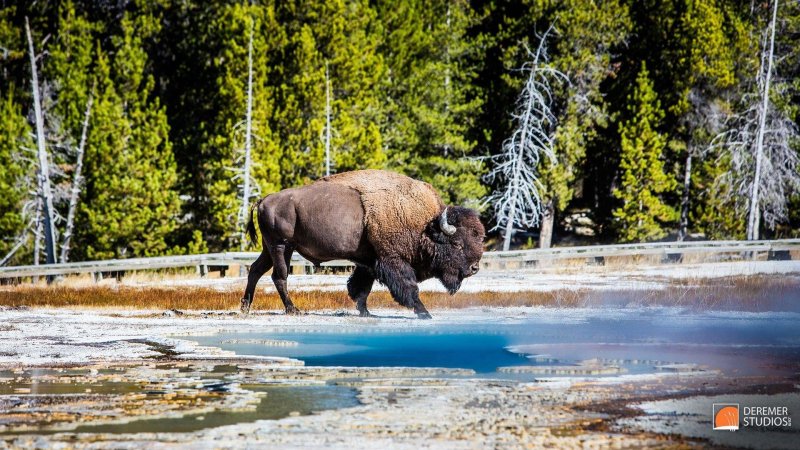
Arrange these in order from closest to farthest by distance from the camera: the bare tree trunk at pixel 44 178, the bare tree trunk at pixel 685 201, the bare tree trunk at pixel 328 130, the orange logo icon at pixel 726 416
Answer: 1. the orange logo icon at pixel 726 416
2. the bare tree trunk at pixel 44 178
3. the bare tree trunk at pixel 328 130
4. the bare tree trunk at pixel 685 201

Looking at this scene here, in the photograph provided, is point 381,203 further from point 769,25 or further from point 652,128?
point 652,128

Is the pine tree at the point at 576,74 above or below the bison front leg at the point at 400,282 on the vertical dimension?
above

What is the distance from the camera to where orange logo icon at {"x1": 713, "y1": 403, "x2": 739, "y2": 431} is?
24.6 ft

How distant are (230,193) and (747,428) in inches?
1162

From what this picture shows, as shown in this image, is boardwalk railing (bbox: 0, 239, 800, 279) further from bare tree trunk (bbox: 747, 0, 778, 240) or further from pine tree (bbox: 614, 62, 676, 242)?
pine tree (bbox: 614, 62, 676, 242)

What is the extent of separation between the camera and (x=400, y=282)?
1498 centimetres

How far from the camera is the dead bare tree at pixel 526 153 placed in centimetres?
3447

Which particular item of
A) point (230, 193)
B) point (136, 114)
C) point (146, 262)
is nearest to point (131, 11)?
point (136, 114)

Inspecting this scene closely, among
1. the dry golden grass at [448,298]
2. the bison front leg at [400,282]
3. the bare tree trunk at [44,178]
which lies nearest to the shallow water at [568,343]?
the bison front leg at [400,282]

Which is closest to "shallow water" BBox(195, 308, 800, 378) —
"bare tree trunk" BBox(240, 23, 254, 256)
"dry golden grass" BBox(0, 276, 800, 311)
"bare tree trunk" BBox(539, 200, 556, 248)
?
"dry golden grass" BBox(0, 276, 800, 311)

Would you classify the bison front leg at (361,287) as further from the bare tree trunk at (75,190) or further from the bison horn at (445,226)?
the bare tree trunk at (75,190)

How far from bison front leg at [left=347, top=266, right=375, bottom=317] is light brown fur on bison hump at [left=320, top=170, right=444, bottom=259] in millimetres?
919

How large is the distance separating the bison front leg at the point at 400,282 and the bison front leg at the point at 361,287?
764 mm

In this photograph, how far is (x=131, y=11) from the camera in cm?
3956
